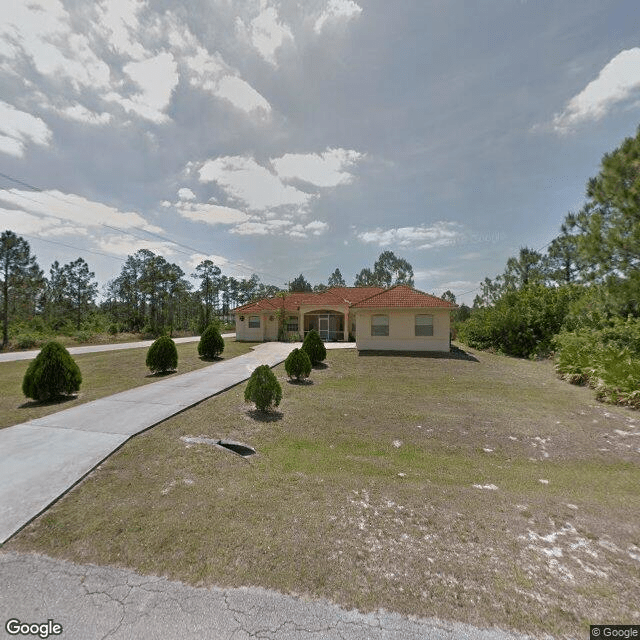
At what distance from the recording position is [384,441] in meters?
5.51

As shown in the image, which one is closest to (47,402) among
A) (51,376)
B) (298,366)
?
(51,376)

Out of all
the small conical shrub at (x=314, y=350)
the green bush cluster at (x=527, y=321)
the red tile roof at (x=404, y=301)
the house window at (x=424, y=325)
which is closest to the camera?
the small conical shrub at (x=314, y=350)

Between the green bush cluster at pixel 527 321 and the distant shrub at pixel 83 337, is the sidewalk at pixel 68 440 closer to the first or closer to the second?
the green bush cluster at pixel 527 321

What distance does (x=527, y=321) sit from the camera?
18.0 metres

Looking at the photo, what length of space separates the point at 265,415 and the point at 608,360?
33.8ft

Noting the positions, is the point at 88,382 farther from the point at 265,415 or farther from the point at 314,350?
the point at 314,350

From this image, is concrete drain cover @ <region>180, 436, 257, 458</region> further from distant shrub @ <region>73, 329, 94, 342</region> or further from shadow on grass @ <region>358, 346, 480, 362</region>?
distant shrub @ <region>73, 329, 94, 342</region>

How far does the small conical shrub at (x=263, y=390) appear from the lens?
6.63m

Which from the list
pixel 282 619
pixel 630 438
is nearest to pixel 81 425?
pixel 282 619

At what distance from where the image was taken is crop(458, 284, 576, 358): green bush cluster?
17672 mm

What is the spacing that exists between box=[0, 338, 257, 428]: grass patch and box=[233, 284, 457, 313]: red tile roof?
29.3 feet

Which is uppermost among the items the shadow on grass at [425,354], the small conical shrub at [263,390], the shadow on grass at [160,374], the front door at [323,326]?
the front door at [323,326]

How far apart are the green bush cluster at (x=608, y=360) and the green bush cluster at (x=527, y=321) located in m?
5.83

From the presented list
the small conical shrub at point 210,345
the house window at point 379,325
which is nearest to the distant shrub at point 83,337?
the small conical shrub at point 210,345
